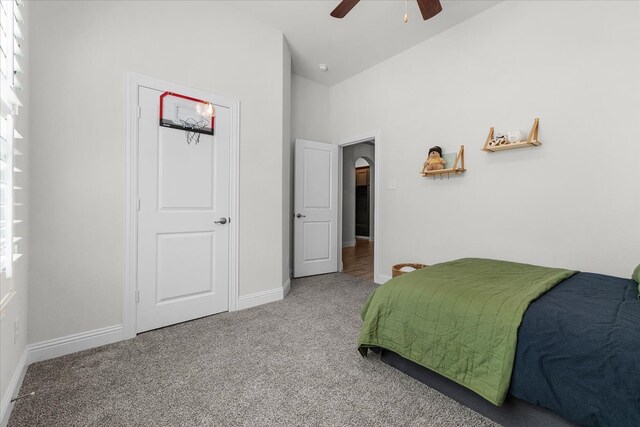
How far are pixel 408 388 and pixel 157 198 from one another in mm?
2353

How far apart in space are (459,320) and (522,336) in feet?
0.86

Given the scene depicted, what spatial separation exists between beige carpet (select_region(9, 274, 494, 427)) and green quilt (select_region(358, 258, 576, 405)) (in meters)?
0.22

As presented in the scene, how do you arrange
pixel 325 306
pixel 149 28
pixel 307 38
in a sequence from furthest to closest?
1. pixel 307 38
2. pixel 325 306
3. pixel 149 28

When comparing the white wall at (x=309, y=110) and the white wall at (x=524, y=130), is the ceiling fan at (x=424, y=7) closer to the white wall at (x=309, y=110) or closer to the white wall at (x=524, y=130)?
the white wall at (x=524, y=130)

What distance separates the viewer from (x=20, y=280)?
1.70m

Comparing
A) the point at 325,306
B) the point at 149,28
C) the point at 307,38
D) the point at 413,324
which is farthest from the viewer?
the point at 307,38

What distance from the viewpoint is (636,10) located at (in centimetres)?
197

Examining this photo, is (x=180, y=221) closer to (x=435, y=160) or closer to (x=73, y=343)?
(x=73, y=343)

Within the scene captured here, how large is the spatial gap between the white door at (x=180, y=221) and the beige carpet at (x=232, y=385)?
287 mm

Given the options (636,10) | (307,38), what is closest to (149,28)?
(307,38)

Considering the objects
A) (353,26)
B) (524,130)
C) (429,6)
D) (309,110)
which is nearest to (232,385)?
(429,6)

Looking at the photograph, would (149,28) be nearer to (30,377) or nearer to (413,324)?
(30,377)

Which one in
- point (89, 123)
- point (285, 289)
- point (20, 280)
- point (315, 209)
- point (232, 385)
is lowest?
point (232, 385)

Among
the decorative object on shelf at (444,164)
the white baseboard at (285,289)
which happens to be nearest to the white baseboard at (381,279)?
the white baseboard at (285,289)
